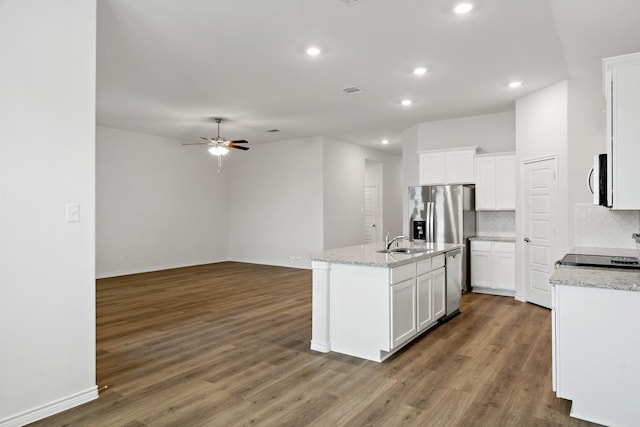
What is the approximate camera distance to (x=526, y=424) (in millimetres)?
2475

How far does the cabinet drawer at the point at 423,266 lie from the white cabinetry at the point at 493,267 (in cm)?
260

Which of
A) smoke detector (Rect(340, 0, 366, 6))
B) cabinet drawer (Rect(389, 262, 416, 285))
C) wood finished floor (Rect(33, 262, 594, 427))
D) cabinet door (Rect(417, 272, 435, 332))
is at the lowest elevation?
wood finished floor (Rect(33, 262, 594, 427))

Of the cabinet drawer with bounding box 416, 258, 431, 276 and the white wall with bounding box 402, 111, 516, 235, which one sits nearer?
the cabinet drawer with bounding box 416, 258, 431, 276

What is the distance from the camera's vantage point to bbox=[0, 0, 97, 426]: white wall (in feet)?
7.91

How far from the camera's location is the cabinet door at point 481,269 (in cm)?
637

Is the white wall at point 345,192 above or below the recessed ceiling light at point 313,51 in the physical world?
below

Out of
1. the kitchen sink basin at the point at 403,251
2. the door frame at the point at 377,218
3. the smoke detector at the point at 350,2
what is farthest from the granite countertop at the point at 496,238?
the door frame at the point at 377,218

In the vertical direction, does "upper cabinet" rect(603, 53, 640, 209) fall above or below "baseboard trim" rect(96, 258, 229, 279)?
above

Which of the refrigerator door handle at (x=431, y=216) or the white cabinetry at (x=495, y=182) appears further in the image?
the refrigerator door handle at (x=431, y=216)

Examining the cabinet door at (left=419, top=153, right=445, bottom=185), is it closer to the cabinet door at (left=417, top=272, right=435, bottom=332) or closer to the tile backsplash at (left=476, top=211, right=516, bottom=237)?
the tile backsplash at (left=476, top=211, right=516, bottom=237)

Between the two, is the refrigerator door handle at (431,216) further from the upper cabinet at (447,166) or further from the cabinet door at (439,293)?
the cabinet door at (439,293)

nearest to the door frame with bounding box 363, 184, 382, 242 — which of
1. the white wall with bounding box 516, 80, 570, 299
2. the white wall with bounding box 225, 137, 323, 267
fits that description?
the white wall with bounding box 225, 137, 323, 267

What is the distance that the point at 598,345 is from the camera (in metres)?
2.43

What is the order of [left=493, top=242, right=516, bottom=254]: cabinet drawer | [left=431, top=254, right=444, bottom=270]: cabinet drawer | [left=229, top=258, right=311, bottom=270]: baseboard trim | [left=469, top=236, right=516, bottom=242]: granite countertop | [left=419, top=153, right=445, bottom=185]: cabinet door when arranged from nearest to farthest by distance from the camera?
[left=431, top=254, right=444, bottom=270]: cabinet drawer < [left=493, top=242, right=516, bottom=254]: cabinet drawer < [left=469, top=236, right=516, bottom=242]: granite countertop < [left=419, top=153, right=445, bottom=185]: cabinet door < [left=229, top=258, right=311, bottom=270]: baseboard trim
